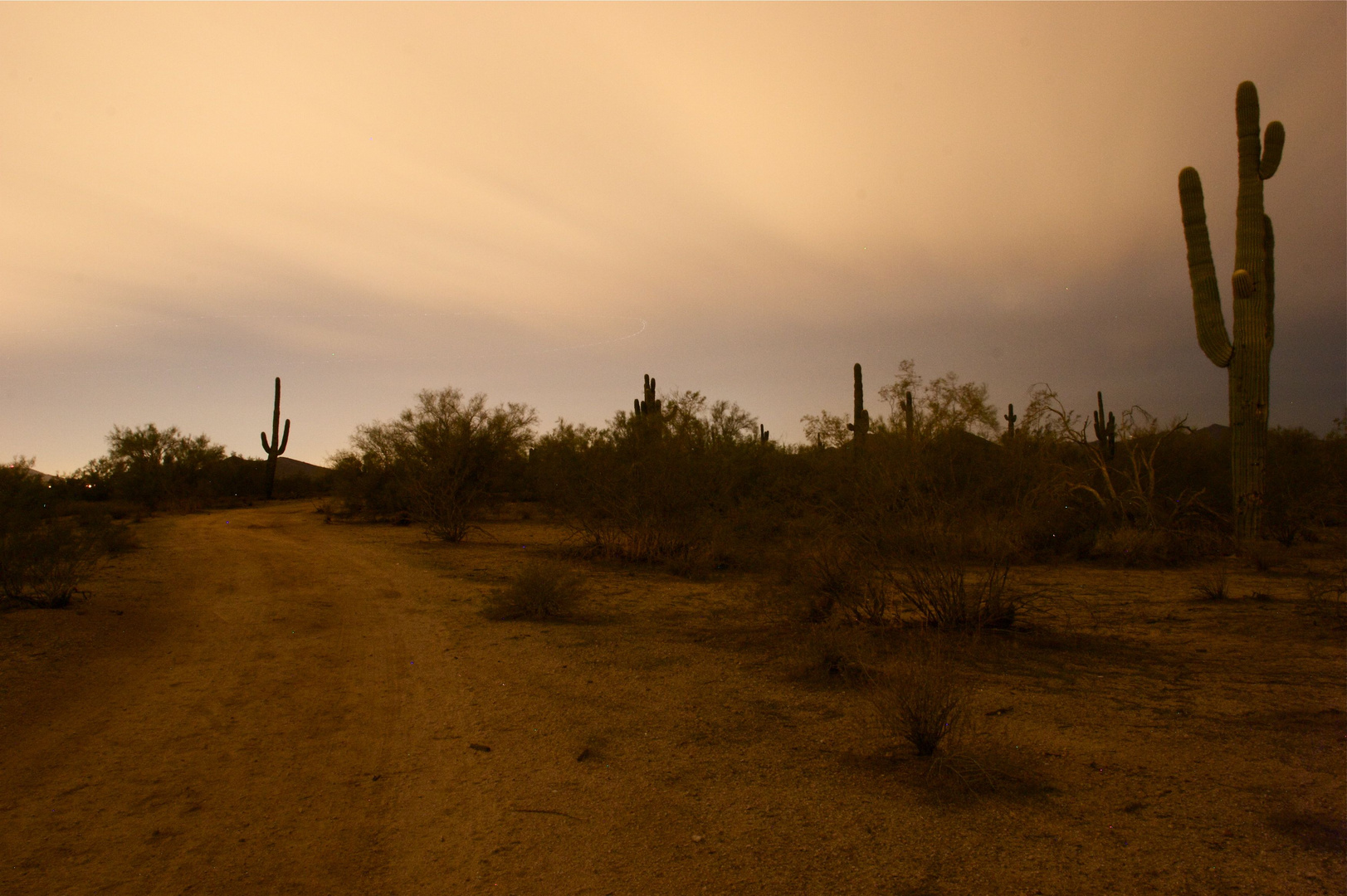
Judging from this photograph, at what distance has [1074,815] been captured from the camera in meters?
4.61

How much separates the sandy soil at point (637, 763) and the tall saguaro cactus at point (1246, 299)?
732cm

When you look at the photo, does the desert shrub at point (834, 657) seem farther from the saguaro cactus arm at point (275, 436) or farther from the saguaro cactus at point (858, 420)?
the saguaro cactus arm at point (275, 436)

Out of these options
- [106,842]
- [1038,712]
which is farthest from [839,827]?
[106,842]

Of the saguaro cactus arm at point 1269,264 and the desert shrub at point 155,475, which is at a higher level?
the saguaro cactus arm at point 1269,264

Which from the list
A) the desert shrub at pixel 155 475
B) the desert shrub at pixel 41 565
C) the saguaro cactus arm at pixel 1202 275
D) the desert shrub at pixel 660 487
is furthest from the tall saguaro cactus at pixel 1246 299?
the desert shrub at pixel 155 475

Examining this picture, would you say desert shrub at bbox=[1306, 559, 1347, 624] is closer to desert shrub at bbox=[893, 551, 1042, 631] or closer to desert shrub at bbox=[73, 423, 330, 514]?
desert shrub at bbox=[893, 551, 1042, 631]

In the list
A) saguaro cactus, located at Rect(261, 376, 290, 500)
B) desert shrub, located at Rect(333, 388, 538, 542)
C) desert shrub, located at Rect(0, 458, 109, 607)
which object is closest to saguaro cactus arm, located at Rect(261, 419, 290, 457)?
saguaro cactus, located at Rect(261, 376, 290, 500)

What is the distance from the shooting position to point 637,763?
5684 mm

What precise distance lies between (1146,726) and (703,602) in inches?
297

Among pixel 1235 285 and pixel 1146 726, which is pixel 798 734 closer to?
pixel 1146 726

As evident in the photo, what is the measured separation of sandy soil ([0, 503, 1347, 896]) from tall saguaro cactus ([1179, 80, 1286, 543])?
7.32m

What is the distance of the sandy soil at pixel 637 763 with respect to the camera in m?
4.10

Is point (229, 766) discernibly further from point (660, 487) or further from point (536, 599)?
point (660, 487)

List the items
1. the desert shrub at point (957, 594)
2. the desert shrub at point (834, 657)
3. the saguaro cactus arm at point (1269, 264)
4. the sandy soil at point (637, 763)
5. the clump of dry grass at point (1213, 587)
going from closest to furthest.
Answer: the sandy soil at point (637, 763), the desert shrub at point (834, 657), the desert shrub at point (957, 594), the clump of dry grass at point (1213, 587), the saguaro cactus arm at point (1269, 264)
